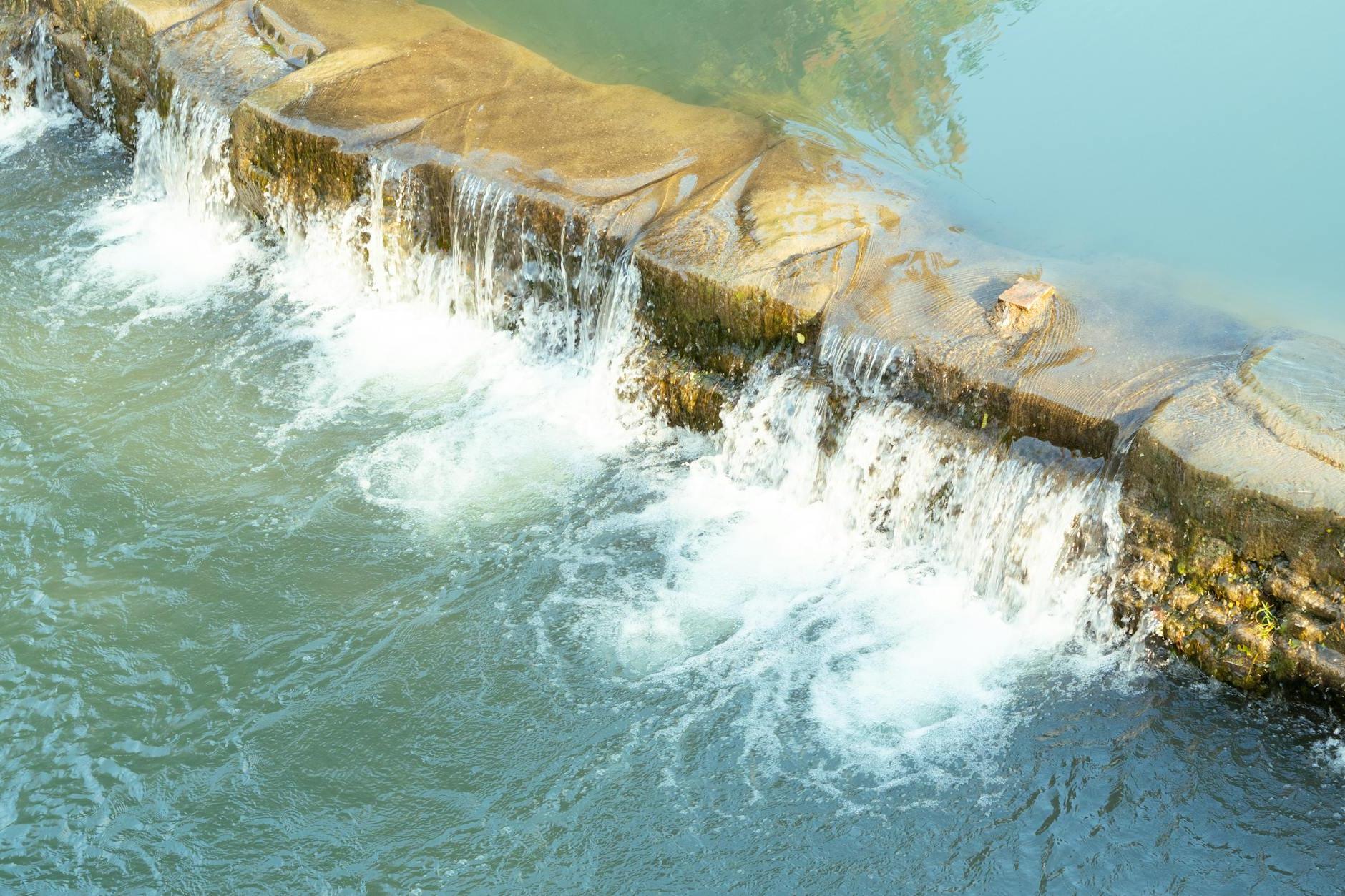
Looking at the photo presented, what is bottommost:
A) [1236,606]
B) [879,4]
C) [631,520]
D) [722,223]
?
[631,520]

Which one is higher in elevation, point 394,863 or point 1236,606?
point 1236,606

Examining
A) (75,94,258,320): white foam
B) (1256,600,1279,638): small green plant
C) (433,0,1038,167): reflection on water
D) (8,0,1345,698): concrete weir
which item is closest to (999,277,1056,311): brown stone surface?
(8,0,1345,698): concrete weir

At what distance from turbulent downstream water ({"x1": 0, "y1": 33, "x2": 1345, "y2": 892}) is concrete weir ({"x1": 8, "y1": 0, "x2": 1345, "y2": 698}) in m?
0.20

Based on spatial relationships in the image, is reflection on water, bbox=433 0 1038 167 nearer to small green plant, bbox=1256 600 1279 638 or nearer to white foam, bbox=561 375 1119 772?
white foam, bbox=561 375 1119 772

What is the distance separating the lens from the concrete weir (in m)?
4.66

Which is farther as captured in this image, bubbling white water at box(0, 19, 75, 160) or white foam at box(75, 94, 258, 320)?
bubbling white water at box(0, 19, 75, 160)

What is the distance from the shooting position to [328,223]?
24.8 ft

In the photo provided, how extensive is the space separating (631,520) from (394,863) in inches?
80.1

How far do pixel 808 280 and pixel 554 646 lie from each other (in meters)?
2.10

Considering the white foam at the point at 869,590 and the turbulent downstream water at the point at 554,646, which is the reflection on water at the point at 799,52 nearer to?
the turbulent downstream water at the point at 554,646

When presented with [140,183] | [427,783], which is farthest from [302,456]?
[140,183]

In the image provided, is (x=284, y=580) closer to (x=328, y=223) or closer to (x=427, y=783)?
(x=427, y=783)

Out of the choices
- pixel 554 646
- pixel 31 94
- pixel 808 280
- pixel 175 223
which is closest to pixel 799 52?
pixel 808 280

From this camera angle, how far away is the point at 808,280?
581 cm
